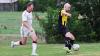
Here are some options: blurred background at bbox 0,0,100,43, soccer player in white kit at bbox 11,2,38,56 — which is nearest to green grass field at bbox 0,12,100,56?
blurred background at bbox 0,0,100,43

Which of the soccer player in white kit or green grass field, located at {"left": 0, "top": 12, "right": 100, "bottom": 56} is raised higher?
the soccer player in white kit

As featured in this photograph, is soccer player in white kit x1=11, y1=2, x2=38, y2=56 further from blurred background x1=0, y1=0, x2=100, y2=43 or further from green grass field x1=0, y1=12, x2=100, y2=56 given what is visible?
blurred background x1=0, y1=0, x2=100, y2=43

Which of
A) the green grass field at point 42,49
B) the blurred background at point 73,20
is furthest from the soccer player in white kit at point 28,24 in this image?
the blurred background at point 73,20

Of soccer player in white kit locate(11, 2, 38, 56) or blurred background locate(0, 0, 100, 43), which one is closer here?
soccer player in white kit locate(11, 2, 38, 56)

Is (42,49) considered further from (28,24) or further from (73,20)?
(73,20)

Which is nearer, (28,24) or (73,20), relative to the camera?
(28,24)

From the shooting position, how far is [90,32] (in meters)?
22.5

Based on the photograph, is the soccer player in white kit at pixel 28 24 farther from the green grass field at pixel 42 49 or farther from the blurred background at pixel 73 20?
the blurred background at pixel 73 20

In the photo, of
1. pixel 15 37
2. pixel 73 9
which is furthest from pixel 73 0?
pixel 15 37

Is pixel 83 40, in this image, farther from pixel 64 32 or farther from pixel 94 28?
pixel 64 32

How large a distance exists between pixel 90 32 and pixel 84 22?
0.64 m


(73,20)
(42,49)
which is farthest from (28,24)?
(73,20)

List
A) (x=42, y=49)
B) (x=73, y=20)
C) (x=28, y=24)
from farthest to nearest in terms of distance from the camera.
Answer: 1. (x=73, y=20)
2. (x=42, y=49)
3. (x=28, y=24)

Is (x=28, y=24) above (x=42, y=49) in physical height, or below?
above
